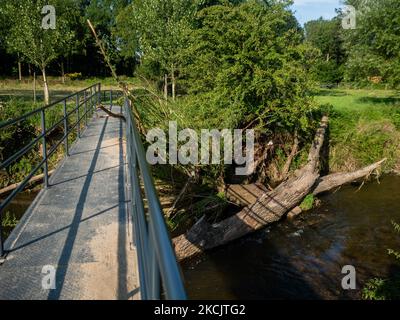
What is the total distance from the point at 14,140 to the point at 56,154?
2161mm

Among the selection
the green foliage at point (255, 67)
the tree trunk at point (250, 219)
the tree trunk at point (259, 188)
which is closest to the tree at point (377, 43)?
the green foliage at point (255, 67)

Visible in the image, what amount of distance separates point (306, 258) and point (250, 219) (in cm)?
178

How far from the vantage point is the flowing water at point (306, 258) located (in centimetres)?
824

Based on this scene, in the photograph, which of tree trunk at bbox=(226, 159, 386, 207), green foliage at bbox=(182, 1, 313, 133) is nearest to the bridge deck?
tree trunk at bbox=(226, 159, 386, 207)

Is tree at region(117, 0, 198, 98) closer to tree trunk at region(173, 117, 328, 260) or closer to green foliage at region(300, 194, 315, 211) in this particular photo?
green foliage at region(300, 194, 315, 211)

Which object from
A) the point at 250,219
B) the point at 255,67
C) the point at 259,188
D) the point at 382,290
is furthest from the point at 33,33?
the point at 382,290

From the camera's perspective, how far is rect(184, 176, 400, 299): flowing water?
824cm

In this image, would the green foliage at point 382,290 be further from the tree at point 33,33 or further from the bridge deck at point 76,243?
the tree at point 33,33

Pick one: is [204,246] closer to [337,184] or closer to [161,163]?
[161,163]

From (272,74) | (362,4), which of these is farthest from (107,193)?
(362,4)

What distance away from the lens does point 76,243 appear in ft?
12.8

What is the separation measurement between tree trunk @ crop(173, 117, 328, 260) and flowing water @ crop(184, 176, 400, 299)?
25 cm

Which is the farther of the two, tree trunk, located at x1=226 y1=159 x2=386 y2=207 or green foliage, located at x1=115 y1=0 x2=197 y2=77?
green foliage, located at x1=115 y1=0 x2=197 y2=77

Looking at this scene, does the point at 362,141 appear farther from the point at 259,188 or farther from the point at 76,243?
the point at 76,243
